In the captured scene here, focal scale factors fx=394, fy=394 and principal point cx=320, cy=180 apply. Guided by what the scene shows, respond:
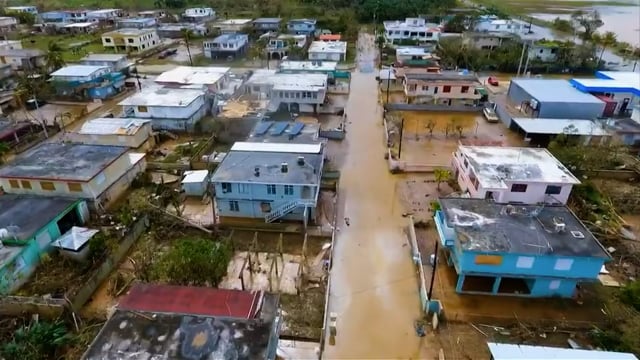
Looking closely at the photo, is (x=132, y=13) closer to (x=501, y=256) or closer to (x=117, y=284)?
(x=117, y=284)

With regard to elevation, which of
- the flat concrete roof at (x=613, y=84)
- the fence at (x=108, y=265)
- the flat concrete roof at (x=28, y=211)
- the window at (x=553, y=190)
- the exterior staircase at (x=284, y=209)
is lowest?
the fence at (x=108, y=265)

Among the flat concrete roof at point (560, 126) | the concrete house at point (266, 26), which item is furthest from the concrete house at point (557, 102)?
the concrete house at point (266, 26)

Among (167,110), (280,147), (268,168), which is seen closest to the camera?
(268,168)

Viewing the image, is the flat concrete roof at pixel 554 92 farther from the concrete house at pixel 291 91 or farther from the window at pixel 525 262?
the window at pixel 525 262

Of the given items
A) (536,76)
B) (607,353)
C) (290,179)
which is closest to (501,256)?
(607,353)

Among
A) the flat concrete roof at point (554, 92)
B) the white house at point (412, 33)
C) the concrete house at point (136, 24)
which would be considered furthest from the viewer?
the concrete house at point (136, 24)

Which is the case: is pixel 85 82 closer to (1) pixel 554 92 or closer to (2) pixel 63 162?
(2) pixel 63 162

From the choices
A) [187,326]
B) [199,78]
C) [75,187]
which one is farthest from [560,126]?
[75,187]
